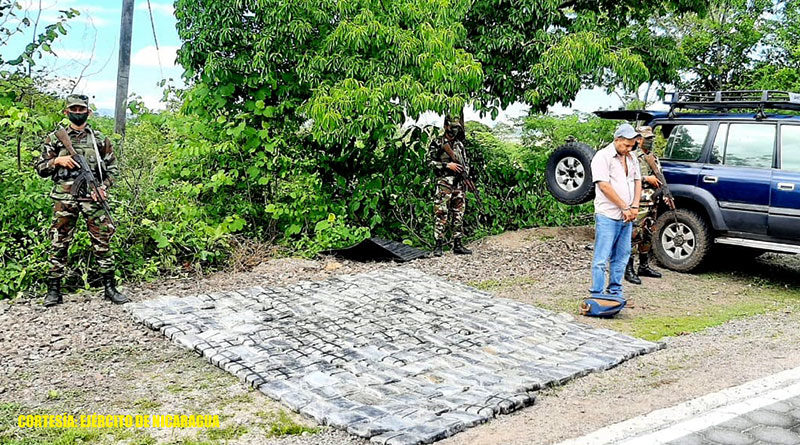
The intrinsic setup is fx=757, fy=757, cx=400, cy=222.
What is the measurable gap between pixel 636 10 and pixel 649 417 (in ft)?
32.2

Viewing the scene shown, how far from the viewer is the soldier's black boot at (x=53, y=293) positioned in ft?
25.0

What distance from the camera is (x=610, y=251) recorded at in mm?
7465

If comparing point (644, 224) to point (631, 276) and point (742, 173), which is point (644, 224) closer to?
point (631, 276)

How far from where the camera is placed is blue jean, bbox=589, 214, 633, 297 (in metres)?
7.41

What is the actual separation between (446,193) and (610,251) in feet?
10.7

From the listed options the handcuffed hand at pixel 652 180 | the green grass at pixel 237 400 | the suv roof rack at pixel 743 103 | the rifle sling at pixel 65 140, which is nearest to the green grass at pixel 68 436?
the green grass at pixel 237 400

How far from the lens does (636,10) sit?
42.7ft

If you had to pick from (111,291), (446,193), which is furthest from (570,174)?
(111,291)

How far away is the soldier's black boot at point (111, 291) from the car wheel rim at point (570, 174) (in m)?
5.80

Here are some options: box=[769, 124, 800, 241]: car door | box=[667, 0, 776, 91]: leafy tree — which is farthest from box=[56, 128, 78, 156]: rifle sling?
box=[667, 0, 776, 91]: leafy tree

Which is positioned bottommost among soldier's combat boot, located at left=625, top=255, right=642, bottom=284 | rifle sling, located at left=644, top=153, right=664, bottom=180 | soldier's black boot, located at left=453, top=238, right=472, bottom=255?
soldier's combat boot, located at left=625, top=255, right=642, bottom=284

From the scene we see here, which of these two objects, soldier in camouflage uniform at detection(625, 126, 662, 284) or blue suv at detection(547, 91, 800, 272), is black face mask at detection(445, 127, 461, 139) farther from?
soldier in camouflage uniform at detection(625, 126, 662, 284)

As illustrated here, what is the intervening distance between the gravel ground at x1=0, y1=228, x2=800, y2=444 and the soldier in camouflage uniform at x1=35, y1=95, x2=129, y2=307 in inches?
11.7

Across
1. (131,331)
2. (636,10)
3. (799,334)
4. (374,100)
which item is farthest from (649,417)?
(636,10)
